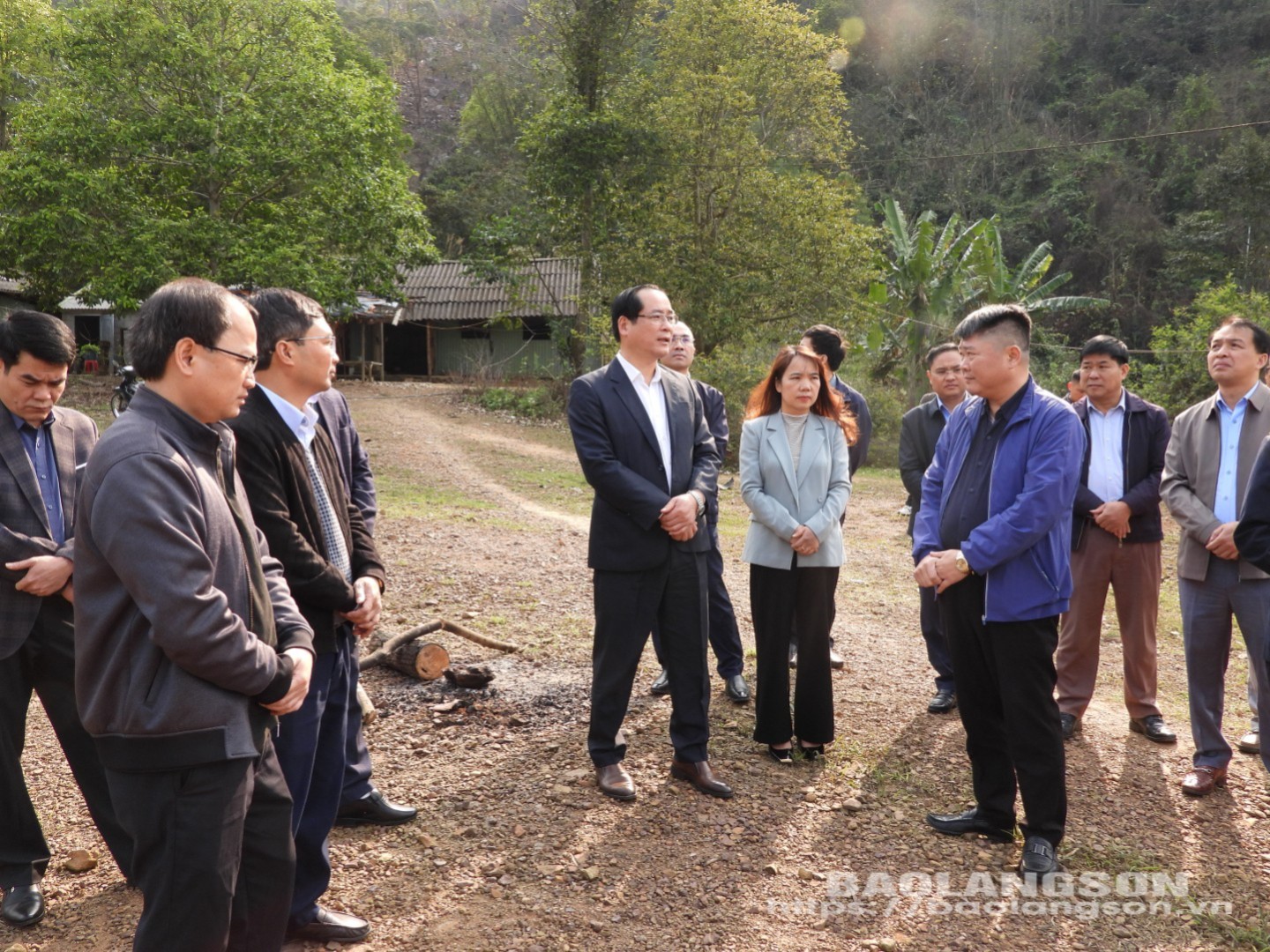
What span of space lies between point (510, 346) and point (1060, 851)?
1039 inches

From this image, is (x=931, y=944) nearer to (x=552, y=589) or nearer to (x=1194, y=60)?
(x=552, y=589)

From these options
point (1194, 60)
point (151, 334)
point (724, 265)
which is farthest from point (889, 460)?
point (1194, 60)

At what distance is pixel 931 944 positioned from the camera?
10.9 feet

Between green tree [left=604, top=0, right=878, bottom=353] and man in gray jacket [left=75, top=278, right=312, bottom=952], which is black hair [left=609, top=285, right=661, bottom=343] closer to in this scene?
man in gray jacket [left=75, top=278, right=312, bottom=952]

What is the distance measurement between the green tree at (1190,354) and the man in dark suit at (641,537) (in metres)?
18.4

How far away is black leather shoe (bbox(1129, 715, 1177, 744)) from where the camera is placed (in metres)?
5.14

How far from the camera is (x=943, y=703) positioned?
5.50m

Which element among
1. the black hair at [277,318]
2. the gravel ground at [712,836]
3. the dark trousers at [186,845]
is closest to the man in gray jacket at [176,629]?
the dark trousers at [186,845]

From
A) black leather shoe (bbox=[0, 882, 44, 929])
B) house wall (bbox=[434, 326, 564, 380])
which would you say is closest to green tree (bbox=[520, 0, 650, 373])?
house wall (bbox=[434, 326, 564, 380])

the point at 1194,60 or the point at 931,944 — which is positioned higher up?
the point at 1194,60

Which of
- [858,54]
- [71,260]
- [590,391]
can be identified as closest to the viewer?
[590,391]

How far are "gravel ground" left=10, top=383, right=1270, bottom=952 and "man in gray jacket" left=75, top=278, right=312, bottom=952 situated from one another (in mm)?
1170

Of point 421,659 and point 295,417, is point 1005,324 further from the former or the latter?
point 421,659

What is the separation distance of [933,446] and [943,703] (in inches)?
59.2
